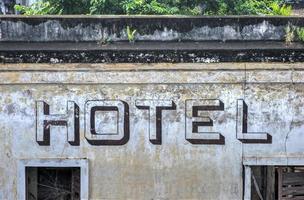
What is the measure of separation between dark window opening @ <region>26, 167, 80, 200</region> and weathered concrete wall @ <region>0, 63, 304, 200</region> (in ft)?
1.10

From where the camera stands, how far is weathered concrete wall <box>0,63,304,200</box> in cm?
610

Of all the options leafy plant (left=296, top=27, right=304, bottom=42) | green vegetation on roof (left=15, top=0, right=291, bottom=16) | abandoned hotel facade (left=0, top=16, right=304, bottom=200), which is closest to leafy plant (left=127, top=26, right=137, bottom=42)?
abandoned hotel facade (left=0, top=16, right=304, bottom=200)

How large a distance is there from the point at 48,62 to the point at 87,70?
461mm

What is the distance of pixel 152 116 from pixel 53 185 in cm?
155

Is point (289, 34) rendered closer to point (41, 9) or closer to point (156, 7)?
point (156, 7)

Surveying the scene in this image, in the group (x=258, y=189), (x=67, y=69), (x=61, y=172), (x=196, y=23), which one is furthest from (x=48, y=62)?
(x=258, y=189)

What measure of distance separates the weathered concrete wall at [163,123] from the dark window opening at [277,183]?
352 mm

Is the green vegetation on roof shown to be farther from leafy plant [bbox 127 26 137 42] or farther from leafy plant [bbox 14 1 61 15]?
leafy plant [bbox 127 26 137 42]

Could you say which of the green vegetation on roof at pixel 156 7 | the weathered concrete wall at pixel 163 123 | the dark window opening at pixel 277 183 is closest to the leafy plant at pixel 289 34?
the weathered concrete wall at pixel 163 123

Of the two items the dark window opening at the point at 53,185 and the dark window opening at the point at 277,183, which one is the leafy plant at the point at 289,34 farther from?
the dark window opening at the point at 53,185

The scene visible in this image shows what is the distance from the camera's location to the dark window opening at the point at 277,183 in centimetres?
642

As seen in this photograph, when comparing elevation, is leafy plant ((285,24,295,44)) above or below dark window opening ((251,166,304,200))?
above

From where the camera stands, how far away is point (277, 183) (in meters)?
6.52

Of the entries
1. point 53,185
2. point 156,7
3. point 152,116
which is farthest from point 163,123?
point 156,7
